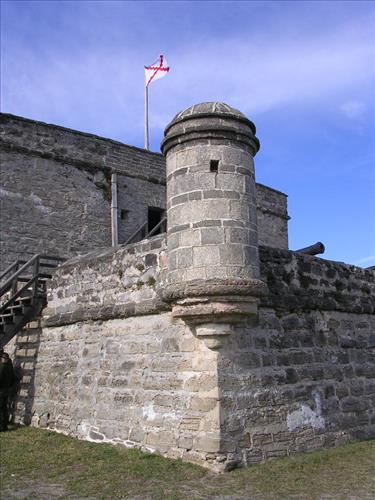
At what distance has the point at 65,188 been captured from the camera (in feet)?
45.8

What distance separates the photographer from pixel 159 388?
23.6 ft

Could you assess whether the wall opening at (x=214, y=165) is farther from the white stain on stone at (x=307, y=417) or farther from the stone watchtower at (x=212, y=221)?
the white stain on stone at (x=307, y=417)

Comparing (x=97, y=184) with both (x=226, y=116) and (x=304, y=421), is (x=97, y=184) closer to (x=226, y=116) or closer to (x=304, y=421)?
(x=226, y=116)

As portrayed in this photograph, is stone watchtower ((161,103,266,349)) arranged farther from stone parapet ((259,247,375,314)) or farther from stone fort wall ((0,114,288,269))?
stone fort wall ((0,114,288,269))

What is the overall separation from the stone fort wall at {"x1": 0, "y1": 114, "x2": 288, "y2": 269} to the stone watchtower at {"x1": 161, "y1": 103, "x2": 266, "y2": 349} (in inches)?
270

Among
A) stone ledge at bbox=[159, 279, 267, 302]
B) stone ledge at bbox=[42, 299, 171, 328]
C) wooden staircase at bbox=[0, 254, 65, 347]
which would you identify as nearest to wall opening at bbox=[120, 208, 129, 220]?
wooden staircase at bbox=[0, 254, 65, 347]

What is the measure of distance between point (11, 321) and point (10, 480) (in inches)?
167

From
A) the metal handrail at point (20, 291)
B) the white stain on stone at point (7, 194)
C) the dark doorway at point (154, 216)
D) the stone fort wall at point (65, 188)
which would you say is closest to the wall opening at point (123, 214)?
the stone fort wall at point (65, 188)

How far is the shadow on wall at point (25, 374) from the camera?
991 cm

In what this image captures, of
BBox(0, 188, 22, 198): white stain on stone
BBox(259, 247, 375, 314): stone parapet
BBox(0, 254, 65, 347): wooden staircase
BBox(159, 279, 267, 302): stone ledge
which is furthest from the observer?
BBox(0, 188, 22, 198): white stain on stone

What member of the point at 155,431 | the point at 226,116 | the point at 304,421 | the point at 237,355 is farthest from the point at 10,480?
the point at 226,116

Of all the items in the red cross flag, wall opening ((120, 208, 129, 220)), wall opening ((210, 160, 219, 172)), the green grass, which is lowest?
the green grass

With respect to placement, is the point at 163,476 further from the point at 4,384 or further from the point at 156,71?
the point at 156,71

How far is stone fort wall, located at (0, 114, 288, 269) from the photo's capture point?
13023 millimetres
